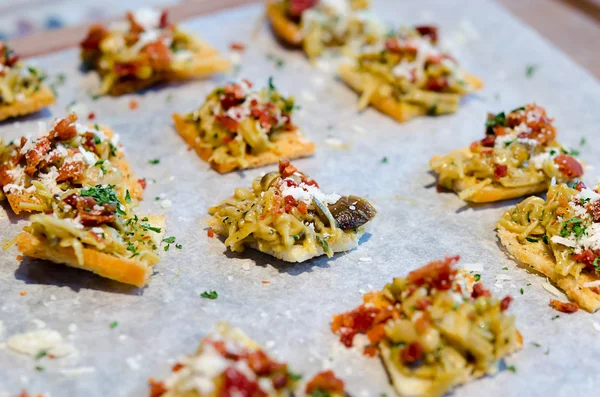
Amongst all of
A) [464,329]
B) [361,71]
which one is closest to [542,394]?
[464,329]

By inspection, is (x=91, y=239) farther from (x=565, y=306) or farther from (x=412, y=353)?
(x=565, y=306)

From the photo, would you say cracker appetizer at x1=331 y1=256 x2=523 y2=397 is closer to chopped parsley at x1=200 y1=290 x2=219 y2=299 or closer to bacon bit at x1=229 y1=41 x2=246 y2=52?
chopped parsley at x1=200 y1=290 x2=219 y2=299

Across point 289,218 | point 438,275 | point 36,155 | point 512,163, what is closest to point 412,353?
point 438,275

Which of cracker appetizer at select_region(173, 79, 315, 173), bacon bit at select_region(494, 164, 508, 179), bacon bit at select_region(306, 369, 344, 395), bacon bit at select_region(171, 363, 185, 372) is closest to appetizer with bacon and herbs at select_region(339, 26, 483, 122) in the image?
cracker appetizer at select_region(173, 79, 315, 173)

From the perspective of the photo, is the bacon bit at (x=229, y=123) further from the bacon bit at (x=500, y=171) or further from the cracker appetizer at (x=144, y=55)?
the bacon bit at (x=500, y=171)

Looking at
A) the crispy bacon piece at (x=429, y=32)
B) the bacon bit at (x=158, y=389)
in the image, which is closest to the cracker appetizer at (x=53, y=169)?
the bacon bit at (x=158, y=389)

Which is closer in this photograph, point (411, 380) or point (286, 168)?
point (411, 380)
